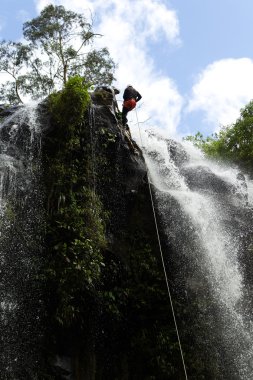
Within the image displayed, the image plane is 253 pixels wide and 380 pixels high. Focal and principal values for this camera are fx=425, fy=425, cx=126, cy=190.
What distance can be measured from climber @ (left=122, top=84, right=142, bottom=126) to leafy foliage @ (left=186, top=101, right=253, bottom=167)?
9699 millimetres

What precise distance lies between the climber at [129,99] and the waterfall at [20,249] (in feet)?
9.58

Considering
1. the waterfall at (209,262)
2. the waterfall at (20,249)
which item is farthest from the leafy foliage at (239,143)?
the waterfall at (20,249)

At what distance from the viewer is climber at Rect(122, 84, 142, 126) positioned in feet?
38.7

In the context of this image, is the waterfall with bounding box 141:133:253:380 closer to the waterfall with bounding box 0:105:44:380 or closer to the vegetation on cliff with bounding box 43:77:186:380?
the vegetation on cliff with bounding box 43:77:186:380

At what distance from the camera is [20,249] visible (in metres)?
8.27

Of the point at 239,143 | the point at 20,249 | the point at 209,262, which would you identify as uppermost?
the point at 239,143

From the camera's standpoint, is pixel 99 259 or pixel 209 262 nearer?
pixel 99 259

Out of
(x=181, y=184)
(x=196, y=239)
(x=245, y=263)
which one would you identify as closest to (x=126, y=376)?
(x=196, y=239)

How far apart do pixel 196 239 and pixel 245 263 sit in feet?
5.30

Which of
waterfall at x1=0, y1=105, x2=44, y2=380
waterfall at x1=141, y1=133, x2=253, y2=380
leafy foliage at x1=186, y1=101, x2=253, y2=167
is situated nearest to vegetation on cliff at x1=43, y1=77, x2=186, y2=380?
waterfall at x1=0, y1=105, x2=44, y2=380

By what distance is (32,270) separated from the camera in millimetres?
8148

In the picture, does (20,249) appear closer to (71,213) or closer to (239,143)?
(71,213)

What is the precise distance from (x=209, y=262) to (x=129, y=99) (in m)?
4.92

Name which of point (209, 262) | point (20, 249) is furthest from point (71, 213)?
point (209, 262)
